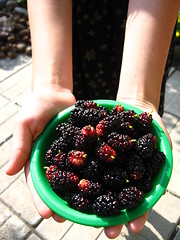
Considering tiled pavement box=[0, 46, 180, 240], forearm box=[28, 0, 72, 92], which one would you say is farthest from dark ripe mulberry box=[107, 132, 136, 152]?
tiled pavement box=[0, 46, 180, 240]

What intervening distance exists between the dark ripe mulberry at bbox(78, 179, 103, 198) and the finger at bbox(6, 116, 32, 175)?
9.3 inches

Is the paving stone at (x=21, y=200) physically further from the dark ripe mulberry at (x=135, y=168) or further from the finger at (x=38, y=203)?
the dark ripe mulberry at (x=135, y=168)

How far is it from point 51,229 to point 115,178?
818 millimetres

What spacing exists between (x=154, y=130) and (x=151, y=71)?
0.24 m

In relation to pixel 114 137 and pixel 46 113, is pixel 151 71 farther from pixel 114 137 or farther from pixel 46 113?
pixel 46 113

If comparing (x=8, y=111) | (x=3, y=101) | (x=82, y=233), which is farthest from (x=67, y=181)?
(x=3, y=101)

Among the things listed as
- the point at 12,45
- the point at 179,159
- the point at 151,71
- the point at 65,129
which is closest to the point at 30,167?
the point at 65,129

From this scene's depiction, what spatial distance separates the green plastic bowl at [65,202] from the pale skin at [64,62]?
0.05 meters

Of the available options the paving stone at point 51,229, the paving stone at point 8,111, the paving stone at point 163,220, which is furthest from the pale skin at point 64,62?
the paving stone at point 8,111

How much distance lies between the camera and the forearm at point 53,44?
1.20m

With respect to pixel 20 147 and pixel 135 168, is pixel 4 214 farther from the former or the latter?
pixel 135 168

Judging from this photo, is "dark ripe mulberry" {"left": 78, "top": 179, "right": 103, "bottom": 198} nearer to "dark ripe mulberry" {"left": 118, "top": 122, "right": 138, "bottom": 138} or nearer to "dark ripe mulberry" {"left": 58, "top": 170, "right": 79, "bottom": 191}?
"dark ripe mulberry" {"left": 58, "top": 170, "right": 79, "bottom": 191}

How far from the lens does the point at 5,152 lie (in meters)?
1.95

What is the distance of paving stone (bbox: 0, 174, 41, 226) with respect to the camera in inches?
63.8
